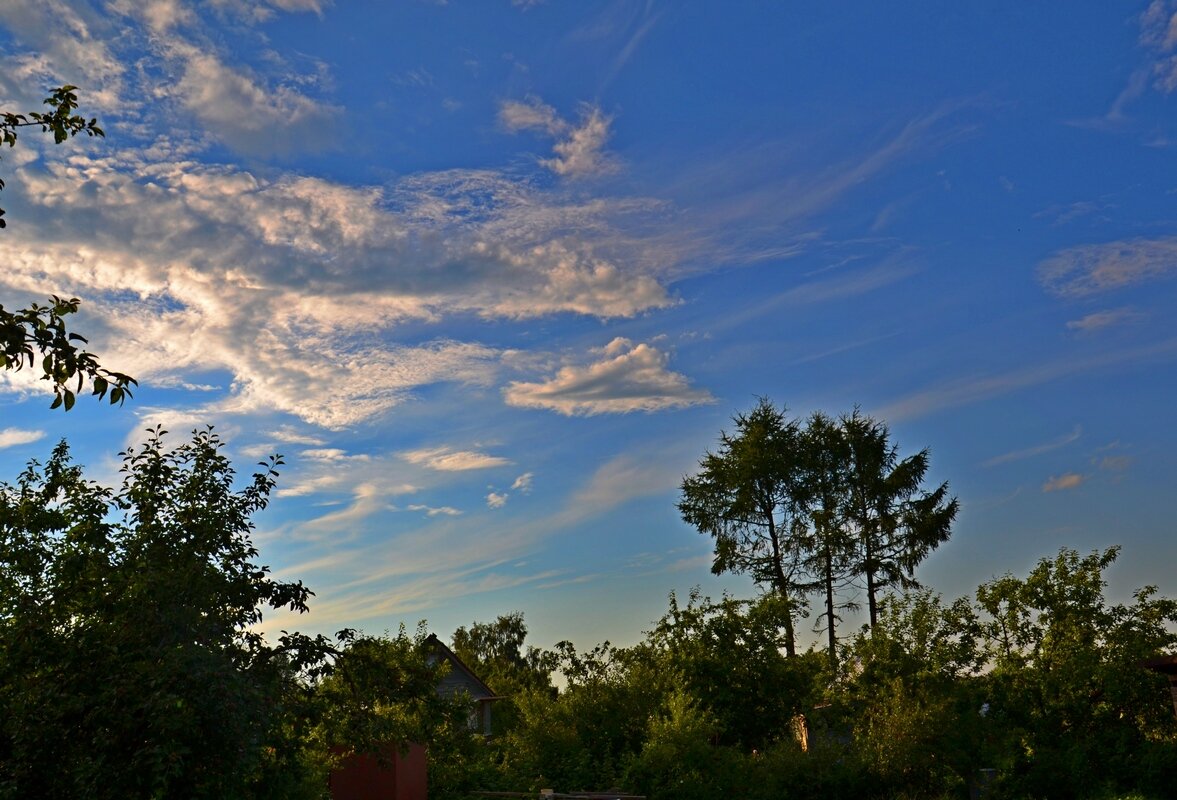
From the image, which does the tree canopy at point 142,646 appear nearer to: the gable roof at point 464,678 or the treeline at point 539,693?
the treeline at point 539,693

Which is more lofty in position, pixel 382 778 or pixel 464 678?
pixel 464 678

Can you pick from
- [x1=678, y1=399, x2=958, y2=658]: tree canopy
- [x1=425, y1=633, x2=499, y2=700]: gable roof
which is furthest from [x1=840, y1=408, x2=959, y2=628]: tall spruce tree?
[x1=425, y1=633, x2=499, y2=700]: gable roof

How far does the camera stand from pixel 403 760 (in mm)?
25016

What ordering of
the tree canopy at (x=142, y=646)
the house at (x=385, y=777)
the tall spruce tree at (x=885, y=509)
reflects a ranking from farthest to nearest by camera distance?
the tall spruce tree at (x=885, y=509) → the house at (x=385, y=777) → the tree canopy at (x=142, y=646)

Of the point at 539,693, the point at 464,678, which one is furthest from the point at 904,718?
the point at 464,678

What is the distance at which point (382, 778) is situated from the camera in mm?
24875

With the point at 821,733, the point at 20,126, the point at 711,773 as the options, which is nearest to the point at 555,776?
the point at 711,773

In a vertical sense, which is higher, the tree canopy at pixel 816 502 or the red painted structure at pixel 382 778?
the tree canopy at pixel 816 502

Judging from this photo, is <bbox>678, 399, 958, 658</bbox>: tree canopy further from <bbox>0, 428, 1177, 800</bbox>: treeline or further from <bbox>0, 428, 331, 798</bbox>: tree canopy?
<bbox>0, 428, 331, 798</bbox>: tree canopy

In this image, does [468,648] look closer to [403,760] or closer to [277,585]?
[403,760]

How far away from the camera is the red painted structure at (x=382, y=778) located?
24641 mm

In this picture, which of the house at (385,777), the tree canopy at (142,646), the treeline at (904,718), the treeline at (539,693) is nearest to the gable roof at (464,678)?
the treeline at (539,693)

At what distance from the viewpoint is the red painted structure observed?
24.6m

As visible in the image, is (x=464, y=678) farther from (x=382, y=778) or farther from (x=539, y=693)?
(x=382, y=778)
